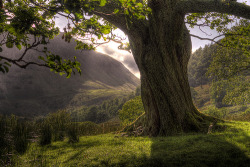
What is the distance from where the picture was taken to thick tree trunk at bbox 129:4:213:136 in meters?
6.27

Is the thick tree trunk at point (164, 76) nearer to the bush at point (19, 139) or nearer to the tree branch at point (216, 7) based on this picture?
the tree branch at point (216, 7)

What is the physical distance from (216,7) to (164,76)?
3.22m

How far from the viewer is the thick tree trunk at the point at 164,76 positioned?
6273 mm

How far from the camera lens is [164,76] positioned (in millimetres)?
6309

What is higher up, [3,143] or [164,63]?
[164,63]

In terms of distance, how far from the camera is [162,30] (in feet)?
21.1

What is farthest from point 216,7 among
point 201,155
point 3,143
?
point 3,143

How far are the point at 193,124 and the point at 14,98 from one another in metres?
236

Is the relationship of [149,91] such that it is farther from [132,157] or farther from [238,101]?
[238,101]

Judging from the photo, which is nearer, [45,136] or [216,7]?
[216,7]

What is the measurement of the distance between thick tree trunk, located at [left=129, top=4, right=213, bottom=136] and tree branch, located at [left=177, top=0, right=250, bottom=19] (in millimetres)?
442

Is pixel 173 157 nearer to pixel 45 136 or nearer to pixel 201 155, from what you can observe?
pixel 201 155

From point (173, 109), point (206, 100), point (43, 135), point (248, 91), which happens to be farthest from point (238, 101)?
point (206, 100)

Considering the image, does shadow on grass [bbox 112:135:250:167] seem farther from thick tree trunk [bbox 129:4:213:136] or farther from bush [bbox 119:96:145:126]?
bush [bbox 119:96:145:126]
